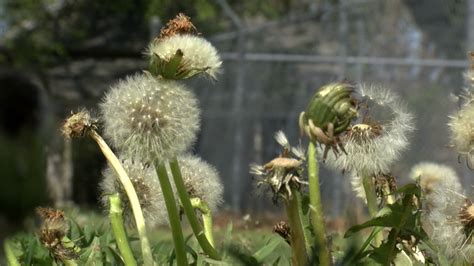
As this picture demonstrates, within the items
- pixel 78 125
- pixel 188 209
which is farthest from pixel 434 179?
pixel 78 125

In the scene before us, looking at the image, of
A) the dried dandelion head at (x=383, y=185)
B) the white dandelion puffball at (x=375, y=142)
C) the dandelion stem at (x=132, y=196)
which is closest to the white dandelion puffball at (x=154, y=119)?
the dandelion stem at (x=132, y=196)

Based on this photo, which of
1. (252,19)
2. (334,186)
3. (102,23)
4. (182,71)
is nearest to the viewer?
(182,71)

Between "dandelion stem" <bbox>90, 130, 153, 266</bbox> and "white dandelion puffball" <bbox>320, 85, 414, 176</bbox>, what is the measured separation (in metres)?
0.42

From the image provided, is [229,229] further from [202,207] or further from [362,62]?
[362,62]

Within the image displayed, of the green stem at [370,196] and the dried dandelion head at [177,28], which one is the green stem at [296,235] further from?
the dried dandelion head at [177,28]

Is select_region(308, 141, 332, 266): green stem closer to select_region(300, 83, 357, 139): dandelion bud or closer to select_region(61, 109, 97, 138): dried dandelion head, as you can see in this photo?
select_region(300, 83, 357, 139): dandelion bud

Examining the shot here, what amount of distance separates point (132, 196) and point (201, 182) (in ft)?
1.30

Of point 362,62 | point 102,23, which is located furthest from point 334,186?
point 102,23

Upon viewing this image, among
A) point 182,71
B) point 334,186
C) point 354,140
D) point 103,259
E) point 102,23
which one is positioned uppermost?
point 102,23

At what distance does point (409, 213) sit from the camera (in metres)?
2.07

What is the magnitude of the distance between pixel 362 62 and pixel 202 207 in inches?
342

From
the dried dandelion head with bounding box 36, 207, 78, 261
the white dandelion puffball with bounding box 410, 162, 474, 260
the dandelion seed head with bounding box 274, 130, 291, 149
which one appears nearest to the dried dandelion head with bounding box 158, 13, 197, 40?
the dandelion seed head with bounding box 274, 130, 291, 149

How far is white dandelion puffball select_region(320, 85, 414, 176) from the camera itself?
226 centimetres

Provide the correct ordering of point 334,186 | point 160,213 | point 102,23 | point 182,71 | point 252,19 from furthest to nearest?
point 102,23, point 252,19, point 334,186, point 160,213, point 182,71
